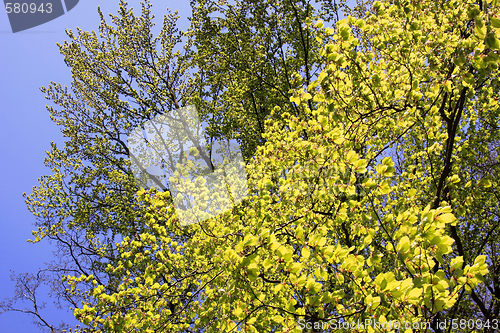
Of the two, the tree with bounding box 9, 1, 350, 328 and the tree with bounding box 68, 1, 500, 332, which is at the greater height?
the tree with bounding box 9, 1, 350, 328

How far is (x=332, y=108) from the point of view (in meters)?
2.35

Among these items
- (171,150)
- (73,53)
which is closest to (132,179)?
(171,150)

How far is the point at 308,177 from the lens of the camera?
3.21 meters

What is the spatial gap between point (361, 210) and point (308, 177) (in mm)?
945

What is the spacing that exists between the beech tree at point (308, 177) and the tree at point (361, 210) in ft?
0.07

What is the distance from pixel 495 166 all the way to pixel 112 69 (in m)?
11.7

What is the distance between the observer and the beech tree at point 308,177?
2.00 metres

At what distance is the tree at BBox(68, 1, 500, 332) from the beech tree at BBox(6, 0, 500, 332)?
2 centimetres

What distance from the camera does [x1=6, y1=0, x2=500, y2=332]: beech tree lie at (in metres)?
2.00

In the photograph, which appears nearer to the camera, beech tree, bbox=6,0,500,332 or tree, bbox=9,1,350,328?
beech tree, bbox=6,0,500,332

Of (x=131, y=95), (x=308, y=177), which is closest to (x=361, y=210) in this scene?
(x=308, y=177)

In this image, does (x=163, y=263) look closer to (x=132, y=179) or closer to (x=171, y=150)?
(x=171, y=150)

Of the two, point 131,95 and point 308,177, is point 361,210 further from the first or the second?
point 131,95

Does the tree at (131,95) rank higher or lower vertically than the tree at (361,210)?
higher
